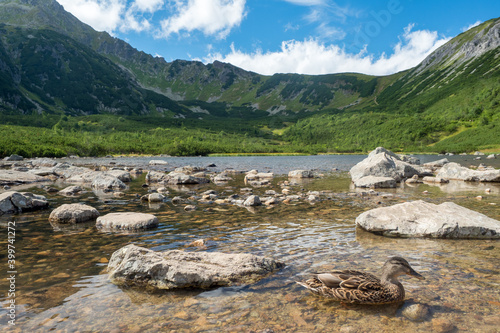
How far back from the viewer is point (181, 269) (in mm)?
6152

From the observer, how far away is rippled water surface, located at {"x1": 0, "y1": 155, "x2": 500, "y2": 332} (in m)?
4.67

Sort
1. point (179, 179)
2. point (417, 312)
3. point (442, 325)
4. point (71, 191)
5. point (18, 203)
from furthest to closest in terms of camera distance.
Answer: point (179, 179)
point (71, 191)
point (18, 203)
point (417, 312)
point (442, 325)

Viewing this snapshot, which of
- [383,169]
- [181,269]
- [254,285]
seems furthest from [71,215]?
[383,169]

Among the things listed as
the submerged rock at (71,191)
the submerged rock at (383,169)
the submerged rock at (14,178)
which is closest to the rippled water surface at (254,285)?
the submerged rock at (71,191)

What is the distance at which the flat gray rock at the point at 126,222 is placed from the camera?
11133 mm

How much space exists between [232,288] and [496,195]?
2087 cm

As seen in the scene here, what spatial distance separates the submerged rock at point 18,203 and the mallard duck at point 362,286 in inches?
606

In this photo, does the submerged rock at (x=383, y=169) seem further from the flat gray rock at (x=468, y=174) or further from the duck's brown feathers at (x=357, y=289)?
the duck's brown feathers at (x=357, y=289)

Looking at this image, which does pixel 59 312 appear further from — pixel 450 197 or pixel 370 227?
pixel 450 197

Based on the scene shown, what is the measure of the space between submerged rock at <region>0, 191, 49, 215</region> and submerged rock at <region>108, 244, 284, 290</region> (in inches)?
435

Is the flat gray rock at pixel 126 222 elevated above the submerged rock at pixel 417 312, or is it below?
above

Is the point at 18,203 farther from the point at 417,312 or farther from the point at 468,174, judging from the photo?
the point at 468,174

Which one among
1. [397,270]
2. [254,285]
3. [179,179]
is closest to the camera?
[397,270]

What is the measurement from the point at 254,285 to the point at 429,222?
23.8 feet
